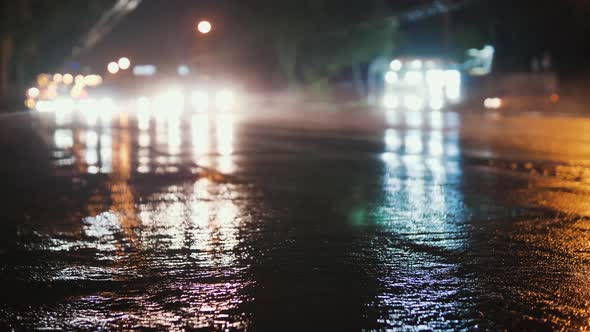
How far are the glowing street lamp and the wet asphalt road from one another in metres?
6.79

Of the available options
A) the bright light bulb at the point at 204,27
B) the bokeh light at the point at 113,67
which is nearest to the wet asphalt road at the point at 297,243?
the bright light bulb at the point at 204,27

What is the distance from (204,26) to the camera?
25.2m

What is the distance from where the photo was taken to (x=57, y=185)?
14.6 meters

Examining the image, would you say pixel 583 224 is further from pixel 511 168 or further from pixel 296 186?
pixel 511 168

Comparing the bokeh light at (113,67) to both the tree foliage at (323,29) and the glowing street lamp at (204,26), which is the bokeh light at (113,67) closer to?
the tree foliage at (323,29)

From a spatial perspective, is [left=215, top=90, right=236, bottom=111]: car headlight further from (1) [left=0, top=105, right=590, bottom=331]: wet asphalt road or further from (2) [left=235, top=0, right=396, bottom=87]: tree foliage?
(1) [left=0, top=105, right=590, bottom=331]: wet asphalt road

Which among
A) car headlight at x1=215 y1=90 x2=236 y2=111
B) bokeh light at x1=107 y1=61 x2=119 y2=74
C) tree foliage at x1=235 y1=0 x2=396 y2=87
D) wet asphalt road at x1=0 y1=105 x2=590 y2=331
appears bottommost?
wet asphalt road at x1=0 y1=105 x2=590 y2=331

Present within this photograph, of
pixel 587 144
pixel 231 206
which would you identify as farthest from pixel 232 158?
pixel 587 144

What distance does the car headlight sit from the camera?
60594 mm

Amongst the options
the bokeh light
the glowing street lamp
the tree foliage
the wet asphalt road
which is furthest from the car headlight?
the wet asphalt road

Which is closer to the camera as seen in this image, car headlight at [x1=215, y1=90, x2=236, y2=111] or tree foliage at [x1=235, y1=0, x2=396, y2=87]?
car headlight at [x1=215, y1=90, x2=236, y2=111]

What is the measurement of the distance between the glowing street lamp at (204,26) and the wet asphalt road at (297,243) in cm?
Result: 679

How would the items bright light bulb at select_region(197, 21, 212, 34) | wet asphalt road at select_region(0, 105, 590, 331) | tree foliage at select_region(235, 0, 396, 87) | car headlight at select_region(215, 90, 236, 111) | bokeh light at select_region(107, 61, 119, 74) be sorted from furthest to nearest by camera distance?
tree foliage at select_region(235, 0, 396, 87) < bokeh light at select_region(107, 61, 119, 74) < car headlight at select_region(215, 90, 236, 111) < bright light bulb at select_region(197, 21, 212, 34) < wet asphalt road at select_region(0, 105, 590, 331)

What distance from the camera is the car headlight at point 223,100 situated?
2386 inches
